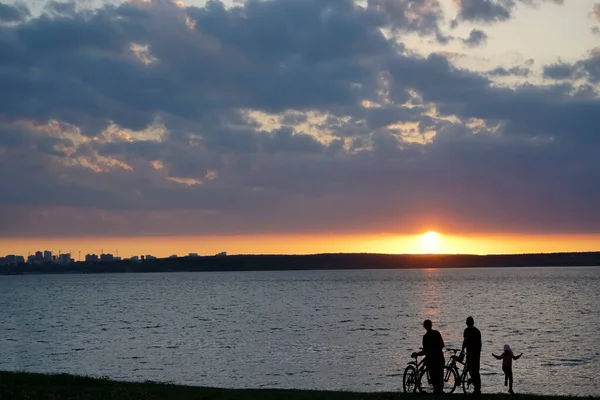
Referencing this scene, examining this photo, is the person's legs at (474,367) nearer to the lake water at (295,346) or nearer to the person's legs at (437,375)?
the person's legs at (437,375)

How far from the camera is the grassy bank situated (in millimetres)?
22297

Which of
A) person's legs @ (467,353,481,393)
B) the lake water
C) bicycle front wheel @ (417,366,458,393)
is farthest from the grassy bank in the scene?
the lake water

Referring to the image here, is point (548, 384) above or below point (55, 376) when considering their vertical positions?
below

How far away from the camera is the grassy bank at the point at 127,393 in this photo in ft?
73.2

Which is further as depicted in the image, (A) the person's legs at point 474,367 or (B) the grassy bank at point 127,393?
(A) the person's legs at point 474,367

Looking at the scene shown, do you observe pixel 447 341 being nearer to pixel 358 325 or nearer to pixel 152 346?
pixel 358 325

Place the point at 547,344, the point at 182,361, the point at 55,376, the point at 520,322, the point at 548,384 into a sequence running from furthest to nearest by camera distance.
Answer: the point at 520,322 → the point at 547,344 → the point at 182,361 → the point at 548,384 → the point at 55,376

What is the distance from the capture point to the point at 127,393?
22.2 metres

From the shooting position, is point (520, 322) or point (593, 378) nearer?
point (593, 378)

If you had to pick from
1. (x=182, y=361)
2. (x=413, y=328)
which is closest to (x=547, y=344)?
(x=413, y=328)

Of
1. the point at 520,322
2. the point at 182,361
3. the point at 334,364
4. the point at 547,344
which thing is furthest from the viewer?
the point at 520,322

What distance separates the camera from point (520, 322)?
78.2 meters

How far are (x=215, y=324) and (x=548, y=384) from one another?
160 feet

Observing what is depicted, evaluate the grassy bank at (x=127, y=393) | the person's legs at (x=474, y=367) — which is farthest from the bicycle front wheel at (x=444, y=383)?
the grassy bank at (x=127, y=393)
